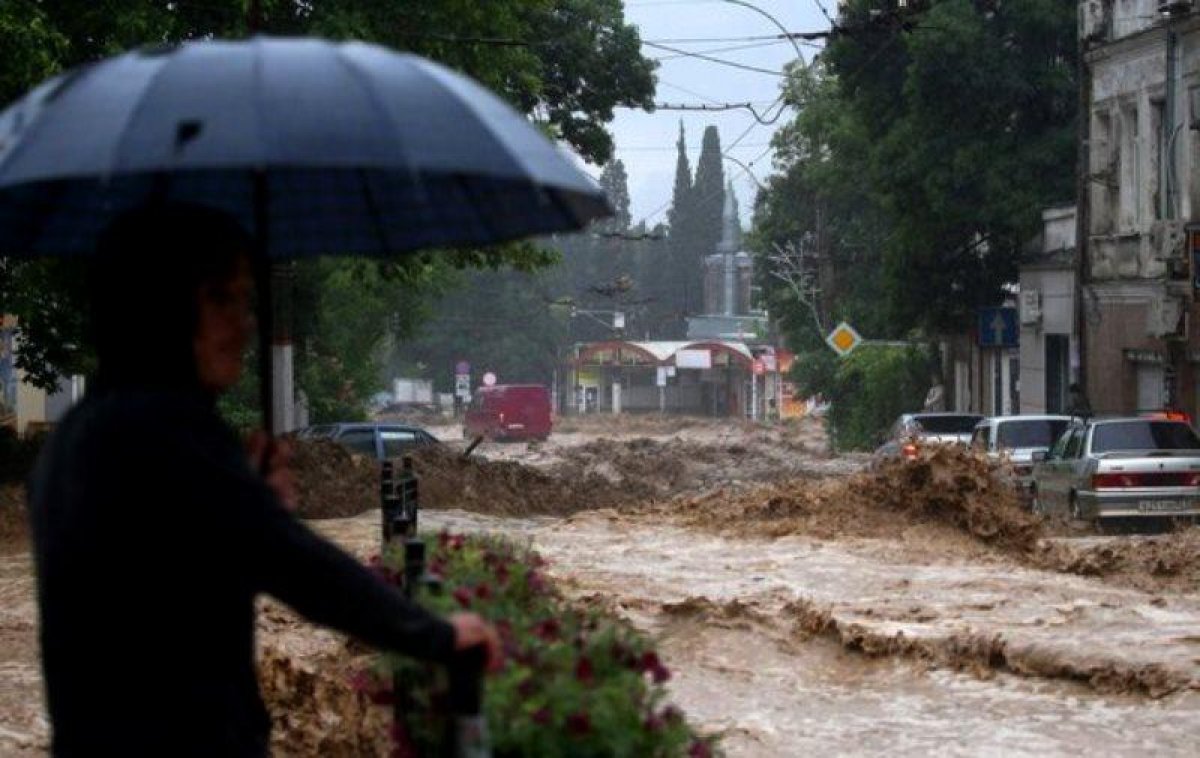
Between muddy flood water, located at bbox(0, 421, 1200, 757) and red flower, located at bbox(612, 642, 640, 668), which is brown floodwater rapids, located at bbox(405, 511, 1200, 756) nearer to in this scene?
muddy flood water, located at bbox(0, 421, 1200, 757)

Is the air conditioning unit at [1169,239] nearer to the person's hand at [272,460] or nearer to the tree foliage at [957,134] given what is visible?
the tree foliage at [957,134]

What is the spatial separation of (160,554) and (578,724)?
1283mm

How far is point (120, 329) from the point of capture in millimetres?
4344

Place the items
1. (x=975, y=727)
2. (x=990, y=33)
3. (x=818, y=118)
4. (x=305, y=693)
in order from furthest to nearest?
1. (x=818, y=118)
2. (x=990, y=33)
3. (x=975, y=727)
4. (x=305, y=693)

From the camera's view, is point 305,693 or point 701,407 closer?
point 305,693

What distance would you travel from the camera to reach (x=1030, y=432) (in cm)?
3653

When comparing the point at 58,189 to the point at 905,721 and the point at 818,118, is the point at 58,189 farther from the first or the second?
the point at 818,118

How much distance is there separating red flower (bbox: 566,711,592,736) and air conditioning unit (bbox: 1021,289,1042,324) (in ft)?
159

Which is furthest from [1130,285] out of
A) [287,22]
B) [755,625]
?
[755,625]

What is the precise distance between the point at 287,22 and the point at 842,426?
4676 cm

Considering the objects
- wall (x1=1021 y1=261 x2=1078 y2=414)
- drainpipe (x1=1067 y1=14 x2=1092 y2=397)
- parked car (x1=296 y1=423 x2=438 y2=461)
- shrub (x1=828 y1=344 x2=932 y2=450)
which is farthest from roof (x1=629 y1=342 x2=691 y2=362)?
parked car (x1=296 y1=423 x2=438 y2=461)

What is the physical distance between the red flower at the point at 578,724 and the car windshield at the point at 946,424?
37.9 metres

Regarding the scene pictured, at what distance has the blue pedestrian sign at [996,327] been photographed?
160 ft

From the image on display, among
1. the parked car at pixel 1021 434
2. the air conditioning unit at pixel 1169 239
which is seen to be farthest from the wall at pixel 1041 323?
the parked car at pixel 1021 434
